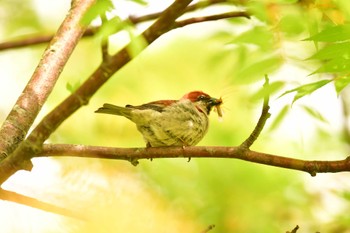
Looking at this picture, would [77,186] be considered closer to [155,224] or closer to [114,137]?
[155,224]

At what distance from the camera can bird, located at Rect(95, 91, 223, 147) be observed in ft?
13.5

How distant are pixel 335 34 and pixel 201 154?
718 mm

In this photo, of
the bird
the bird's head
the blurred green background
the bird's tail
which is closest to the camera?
the blurred green background

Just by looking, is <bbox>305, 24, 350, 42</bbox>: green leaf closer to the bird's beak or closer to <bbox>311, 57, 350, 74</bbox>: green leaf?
<bbox>311, 57, 350, 74</bbox>: green leaf

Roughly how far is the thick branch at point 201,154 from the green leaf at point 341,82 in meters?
0.28

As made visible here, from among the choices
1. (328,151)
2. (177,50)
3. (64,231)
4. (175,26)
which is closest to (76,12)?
(175,26)

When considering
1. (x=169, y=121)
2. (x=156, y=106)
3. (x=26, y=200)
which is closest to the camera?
(x=26, y=200)

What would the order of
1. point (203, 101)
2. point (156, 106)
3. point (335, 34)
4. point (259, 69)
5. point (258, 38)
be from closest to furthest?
point (335, 34) → point (258, 38) → point (259, 69) → point (156, 106) → point (203, 101)

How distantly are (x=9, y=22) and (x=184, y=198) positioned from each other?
395cm

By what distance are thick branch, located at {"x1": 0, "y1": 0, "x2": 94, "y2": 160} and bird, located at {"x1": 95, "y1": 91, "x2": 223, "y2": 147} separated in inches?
39.7

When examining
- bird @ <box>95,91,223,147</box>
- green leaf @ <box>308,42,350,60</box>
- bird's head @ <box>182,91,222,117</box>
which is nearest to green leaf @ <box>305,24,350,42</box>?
green leaf @ <box>308,42,350,60</box>

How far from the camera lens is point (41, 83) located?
2.83m

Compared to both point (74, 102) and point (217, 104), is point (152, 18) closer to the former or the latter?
point (74, 102)

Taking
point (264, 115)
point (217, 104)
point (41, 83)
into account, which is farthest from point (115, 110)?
point (264, 115)
